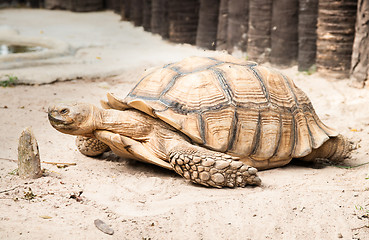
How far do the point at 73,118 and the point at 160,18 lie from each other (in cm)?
805

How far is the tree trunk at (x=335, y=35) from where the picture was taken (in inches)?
240

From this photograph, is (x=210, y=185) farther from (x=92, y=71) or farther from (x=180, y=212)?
(x=92, y=71)

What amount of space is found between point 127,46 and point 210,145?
6.60 meters

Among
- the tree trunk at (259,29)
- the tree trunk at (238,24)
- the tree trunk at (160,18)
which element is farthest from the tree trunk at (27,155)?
the tree trunk at (160,18)

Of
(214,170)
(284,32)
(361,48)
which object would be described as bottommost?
(214,170)

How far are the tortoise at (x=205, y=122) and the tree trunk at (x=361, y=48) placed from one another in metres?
2.39

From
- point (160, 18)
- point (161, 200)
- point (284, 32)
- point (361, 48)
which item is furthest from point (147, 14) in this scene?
point (161, 200)

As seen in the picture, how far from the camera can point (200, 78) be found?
3537 millimetres

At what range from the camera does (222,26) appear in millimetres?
8258

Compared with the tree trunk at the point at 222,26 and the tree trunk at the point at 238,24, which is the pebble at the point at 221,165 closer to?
the tree trunk at the point at 238,24

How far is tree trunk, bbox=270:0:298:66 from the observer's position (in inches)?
267

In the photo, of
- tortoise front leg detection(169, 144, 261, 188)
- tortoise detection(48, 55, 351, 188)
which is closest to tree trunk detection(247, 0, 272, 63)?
tortoise detection(48, 55, 351, 188)

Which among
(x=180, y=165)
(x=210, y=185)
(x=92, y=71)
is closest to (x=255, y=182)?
(x=210, y=185)

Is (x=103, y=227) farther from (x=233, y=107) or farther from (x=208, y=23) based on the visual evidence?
(x=208, y=23)
